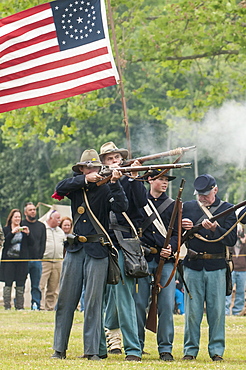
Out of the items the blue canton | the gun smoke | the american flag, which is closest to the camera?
the american flag

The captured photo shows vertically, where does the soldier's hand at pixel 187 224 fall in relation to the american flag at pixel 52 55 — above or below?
below

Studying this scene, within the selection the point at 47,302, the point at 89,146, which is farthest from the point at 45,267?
the point at 89,146

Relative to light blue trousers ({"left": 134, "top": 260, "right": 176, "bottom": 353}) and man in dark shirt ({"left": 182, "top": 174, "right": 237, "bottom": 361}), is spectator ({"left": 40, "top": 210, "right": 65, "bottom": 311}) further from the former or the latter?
man in dark shirt ({"left": 182, "top": 174, "right": 237, "bottom": 361})

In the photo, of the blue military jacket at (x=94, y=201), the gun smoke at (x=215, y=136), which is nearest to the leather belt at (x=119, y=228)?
the blue military jacket at (x=94, y=201)

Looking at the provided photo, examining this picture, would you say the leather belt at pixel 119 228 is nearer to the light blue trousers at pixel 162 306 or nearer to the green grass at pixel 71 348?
the light blue trousers at pixel 162 306

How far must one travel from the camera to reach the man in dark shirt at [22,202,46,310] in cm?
1579

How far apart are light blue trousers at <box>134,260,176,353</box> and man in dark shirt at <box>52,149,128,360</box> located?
0.75 m

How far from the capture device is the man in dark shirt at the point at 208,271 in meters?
8.30

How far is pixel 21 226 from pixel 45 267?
1.02 m

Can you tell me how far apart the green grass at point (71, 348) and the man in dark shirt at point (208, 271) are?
269 mm

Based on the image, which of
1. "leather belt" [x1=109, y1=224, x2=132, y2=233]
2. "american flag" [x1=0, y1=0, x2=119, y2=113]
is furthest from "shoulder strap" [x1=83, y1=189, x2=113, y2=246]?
"american flag" [x1=0, y1=0, x2=119, y2=113]

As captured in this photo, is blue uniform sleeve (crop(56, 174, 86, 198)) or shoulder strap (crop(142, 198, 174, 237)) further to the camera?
shoulder strap (crop(142, 198, 174, 237))

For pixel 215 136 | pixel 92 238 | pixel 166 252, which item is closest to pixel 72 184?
pixel 92 238

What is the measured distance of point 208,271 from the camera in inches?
329
